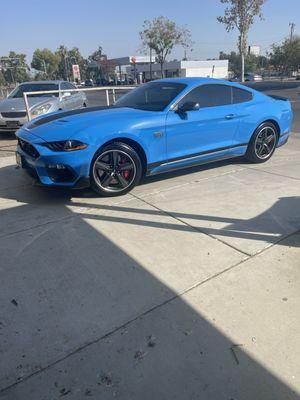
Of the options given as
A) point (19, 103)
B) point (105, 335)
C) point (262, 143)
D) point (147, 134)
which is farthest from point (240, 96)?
point (19, 103)

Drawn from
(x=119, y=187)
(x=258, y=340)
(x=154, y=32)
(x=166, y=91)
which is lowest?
(x=258, y=340)

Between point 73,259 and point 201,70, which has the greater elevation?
point 201,70

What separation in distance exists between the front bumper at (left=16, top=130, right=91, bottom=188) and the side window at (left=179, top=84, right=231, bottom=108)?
5.74ft

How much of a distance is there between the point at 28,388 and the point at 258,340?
4.57ft

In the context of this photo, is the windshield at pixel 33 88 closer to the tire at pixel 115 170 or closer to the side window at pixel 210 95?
the side window at pixel 210 95

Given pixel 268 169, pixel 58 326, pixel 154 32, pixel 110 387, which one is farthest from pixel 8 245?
pixel 154 32

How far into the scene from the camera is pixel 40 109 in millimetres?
9125

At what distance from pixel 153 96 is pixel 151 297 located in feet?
11.4

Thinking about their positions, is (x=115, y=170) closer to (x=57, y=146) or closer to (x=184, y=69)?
(x=57, y=146)

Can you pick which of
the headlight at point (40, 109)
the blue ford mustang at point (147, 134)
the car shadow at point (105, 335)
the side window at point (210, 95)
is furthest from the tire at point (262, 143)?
the headlight at point (40, 109)

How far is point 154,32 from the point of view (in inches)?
1975

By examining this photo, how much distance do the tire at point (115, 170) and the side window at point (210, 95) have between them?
3.84 feet

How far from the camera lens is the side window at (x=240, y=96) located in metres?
5.82

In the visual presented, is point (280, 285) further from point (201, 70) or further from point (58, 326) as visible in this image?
point (201, 70)
